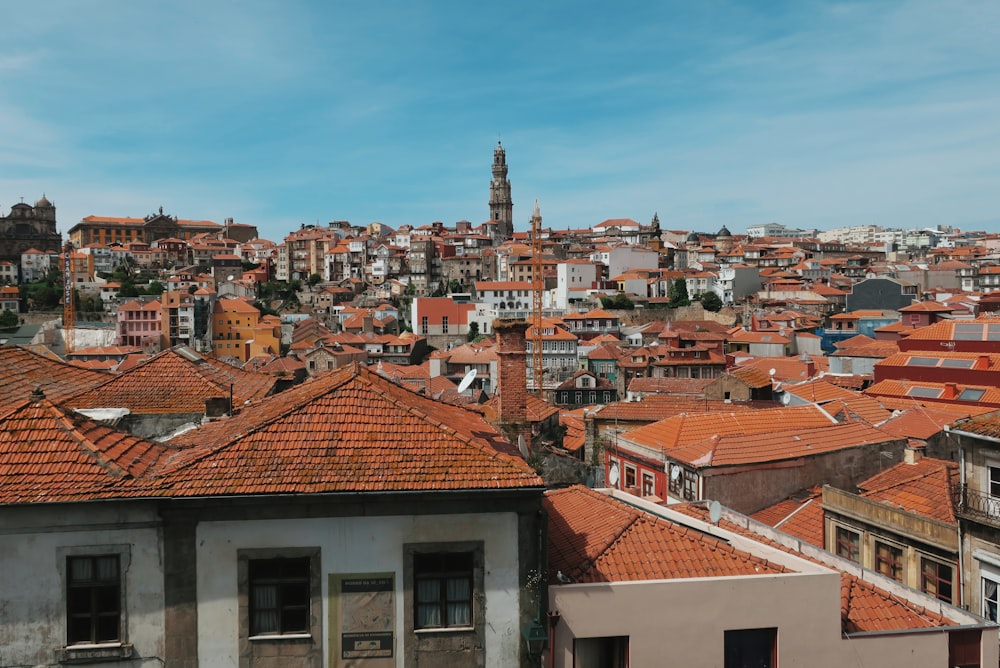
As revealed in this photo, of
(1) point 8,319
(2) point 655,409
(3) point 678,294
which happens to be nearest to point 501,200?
(3) point 678,294

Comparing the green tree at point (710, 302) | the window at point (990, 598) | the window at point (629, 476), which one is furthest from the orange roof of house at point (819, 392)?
the green tree at point (710, 302)

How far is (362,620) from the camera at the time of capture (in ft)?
24.5

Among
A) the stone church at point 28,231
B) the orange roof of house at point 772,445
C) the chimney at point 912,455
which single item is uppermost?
the stone church at point 28,231

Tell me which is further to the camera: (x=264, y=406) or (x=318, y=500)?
(x=264, y=406)

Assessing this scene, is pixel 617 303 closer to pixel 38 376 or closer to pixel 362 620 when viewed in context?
pixel 38 376

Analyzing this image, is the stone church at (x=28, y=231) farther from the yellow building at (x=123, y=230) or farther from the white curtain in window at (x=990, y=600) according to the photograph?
the white curtain in window at (x=990, y=600)

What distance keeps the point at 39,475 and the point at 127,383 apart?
7234 millimetres

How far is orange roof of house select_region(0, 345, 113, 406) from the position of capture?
1220 centimetres

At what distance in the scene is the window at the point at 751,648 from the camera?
8086 millimetres

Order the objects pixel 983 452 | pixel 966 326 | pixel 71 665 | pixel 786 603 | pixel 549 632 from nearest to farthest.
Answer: pixel 71 665
pixel 549 632
pixel 786 603
pixel 983 452
pixel 966 326

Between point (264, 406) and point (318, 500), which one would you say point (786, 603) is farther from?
point (264, 406)

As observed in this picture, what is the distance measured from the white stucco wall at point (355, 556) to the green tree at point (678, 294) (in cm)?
9050

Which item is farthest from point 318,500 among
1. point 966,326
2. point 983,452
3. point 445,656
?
point 966,326

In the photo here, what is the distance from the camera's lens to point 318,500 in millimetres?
7305
